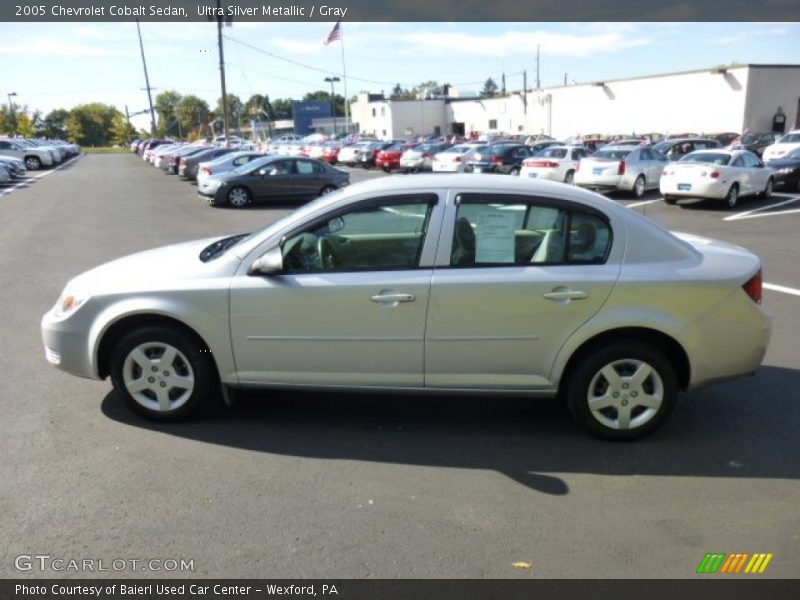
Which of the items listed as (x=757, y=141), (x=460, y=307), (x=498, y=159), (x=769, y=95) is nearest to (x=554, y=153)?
(x=498, y=159)

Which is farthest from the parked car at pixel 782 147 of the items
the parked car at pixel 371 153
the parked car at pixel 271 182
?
the parked car at pixel 371 153

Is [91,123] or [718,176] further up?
[91,123]

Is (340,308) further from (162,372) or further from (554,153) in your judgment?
(554,153)

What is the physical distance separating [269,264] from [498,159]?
20.0m

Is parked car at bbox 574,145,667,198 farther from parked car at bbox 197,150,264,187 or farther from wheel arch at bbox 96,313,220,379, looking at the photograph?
wheel arch at bbox 96,313,220,379

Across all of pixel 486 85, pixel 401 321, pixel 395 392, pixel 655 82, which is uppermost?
pixel 486 85

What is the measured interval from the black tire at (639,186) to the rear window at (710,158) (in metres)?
1.92

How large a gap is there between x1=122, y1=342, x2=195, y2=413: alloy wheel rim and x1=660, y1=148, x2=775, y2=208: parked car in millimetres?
15024

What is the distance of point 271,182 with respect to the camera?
59.2 feet

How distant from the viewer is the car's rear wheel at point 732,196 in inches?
621

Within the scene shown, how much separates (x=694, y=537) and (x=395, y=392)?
6.16 ft

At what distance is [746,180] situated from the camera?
16.2 meters
